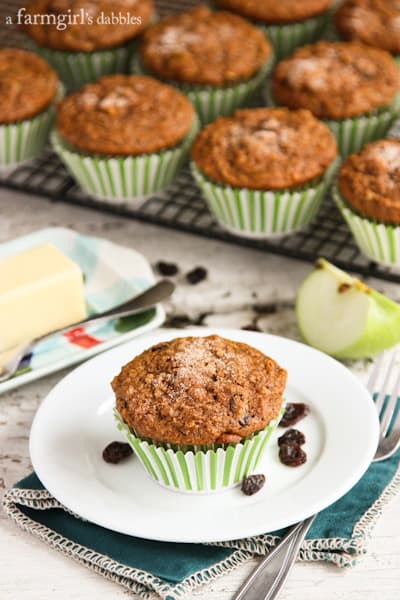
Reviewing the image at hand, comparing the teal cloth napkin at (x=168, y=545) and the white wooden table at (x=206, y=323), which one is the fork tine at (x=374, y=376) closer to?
the white wooden table at (x=206, y=323)

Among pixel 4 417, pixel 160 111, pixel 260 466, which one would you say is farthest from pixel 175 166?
pixel 260 466

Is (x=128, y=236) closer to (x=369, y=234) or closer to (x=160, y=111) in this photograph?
(x=160, y=111)

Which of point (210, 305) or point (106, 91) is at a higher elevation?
point (106, 91)

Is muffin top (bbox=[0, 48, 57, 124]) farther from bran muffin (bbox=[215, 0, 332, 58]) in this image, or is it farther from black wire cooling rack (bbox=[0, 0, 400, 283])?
bran muffin (bbox=[215, 0, 332, 58])

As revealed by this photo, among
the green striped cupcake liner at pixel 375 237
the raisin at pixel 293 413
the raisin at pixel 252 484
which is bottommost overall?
the raisin at pixel 252 484

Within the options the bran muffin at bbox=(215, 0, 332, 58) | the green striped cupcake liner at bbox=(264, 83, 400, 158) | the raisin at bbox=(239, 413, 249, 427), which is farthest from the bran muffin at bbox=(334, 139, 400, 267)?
the bran muffin at bbox=(215, 0, 332, 58)

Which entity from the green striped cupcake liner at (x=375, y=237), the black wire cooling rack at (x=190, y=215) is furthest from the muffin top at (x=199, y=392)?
the black wire cooling rack at (x=190, y=215)

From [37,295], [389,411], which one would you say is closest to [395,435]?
[389,411]
